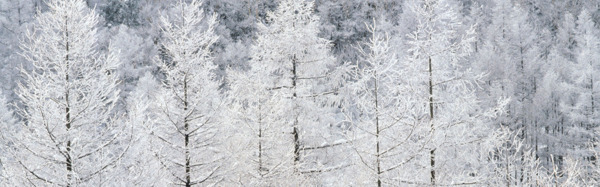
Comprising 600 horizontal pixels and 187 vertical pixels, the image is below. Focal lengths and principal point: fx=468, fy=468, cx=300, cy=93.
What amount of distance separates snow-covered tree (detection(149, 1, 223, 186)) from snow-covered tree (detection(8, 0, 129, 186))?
1.69 metres

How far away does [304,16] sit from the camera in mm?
12852

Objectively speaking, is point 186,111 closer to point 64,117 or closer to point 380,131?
point 64,117

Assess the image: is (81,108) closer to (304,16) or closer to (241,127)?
(241,127)

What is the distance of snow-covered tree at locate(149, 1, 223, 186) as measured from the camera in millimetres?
10102

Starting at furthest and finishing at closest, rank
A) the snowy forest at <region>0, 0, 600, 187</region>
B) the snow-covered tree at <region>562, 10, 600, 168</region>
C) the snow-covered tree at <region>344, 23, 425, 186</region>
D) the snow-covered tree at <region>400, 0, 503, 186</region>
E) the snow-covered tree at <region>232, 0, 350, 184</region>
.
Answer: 1. the snow-covered tree at <region>562, 10, 600, 168</region>
2. the snow-covered tree at <region>232, 0, 350, 184</region>
3. the snow-covered tree at <region>400, 0, 503, 186</region>
4. the snow-covered tree at <region>344, 23, 425, 186</region>
5. the snowy forest at <region>0, 0, 600, 187</region>

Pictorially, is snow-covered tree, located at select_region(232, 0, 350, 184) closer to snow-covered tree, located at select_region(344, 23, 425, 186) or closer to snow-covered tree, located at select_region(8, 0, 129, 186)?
snow-covered tree, located at select_region(344, 23, 425, 186)

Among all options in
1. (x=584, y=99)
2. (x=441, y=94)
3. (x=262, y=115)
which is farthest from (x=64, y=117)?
(x=584, y=99)

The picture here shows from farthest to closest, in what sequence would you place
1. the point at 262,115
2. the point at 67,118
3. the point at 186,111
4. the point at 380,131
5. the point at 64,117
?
the point at 262,115
the point at 186,111
the point at 380,131
the point at 67,118
the point at 64,117

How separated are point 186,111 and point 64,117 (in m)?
2.62

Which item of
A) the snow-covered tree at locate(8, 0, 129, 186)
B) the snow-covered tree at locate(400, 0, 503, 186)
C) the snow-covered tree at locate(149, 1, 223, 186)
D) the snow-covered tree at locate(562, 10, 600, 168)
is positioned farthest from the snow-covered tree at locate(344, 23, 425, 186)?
the snow-covered tree at locate(562, 10, 600, 168)

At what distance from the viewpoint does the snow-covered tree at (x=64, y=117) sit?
7.77 m

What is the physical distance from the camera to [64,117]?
7961 millimetres

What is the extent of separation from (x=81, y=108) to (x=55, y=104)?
0.41 m

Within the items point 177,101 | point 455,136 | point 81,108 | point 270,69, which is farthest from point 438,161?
point 81,108
